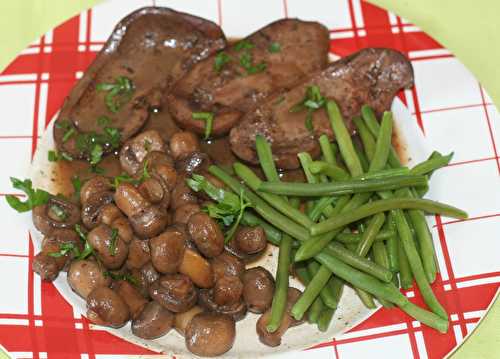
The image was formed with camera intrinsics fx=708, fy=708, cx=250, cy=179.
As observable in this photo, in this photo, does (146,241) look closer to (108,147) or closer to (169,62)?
(108,147)

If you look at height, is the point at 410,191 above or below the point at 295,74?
below

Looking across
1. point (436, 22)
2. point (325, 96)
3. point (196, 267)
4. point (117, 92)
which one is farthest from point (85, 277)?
point (436, 22)

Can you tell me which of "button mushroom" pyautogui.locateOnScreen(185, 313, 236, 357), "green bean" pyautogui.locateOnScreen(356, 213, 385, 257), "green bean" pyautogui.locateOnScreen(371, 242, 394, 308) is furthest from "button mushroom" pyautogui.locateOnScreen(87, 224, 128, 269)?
"green bean" pyautogui.locateOnScreen(371, 242, 394, 308)

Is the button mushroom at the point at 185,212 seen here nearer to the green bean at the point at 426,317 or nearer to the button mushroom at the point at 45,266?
the button mushroom at the point at 45,266

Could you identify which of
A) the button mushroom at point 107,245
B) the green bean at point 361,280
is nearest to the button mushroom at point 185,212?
the button mushroom at point 107,245

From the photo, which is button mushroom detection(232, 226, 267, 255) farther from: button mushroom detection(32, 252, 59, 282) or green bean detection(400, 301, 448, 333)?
button mushroom detection(32, 252, 59, 282)

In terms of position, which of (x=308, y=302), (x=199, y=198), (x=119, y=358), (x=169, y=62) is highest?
(x=169, y=62)

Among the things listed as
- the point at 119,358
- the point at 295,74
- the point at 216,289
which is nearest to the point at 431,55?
the point at 295,74
